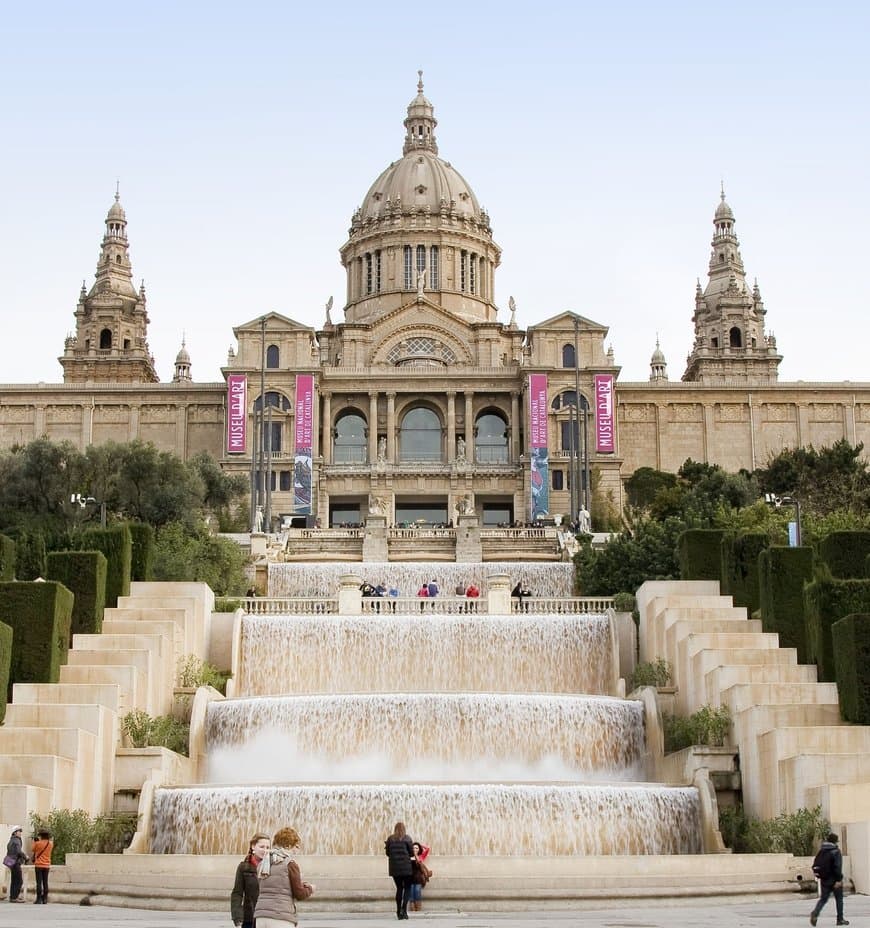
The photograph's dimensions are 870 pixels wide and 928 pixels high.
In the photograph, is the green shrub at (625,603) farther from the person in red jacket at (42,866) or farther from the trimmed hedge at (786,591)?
the person in red jacket at (42,866)

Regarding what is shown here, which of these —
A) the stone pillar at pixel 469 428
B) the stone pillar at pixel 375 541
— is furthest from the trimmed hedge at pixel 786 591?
the stone pillar at pixel 469 428

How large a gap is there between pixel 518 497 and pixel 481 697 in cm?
5245

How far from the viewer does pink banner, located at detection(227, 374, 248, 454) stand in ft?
271

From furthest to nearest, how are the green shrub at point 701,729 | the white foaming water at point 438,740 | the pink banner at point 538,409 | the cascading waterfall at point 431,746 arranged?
1. the pink banner at point 538,409
2. the white foaming water at point 438,740
3. the green shrub at point 701,729
4. the cascading waterfall at point 431,746

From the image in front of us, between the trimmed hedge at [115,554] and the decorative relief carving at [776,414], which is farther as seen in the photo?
the decorative relief carving at [776,414]

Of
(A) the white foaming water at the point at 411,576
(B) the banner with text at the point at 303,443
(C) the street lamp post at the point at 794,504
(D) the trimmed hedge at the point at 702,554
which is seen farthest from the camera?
(B) the banner with text at the point at 303,443

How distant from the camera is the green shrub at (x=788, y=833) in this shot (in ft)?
78.6

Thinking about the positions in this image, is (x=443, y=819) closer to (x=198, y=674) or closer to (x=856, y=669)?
(x=856, y=669)

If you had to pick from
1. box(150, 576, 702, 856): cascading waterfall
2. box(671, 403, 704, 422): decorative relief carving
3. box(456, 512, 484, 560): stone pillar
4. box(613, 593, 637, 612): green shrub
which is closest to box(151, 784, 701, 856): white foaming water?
box(150, 576, 702, 856): cascading waterfall

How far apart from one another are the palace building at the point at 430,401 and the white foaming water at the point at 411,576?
23.3 m

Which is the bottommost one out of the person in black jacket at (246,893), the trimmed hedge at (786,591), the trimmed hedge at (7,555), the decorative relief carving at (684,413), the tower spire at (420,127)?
the person in black jacket at (246,893)

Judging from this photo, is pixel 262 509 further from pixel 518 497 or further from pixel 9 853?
pixel 9 853

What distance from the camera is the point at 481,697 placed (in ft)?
101

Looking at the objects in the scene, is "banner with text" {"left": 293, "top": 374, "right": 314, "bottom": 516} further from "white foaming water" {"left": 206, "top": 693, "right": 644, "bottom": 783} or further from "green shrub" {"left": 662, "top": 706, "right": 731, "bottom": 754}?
"green shrub" {"left": 662, "top": 706, "right": 731, "bottom": 754}
